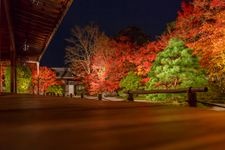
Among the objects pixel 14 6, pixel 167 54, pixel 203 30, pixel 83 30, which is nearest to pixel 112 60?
pixel 83 30

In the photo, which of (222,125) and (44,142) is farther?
(222,125)

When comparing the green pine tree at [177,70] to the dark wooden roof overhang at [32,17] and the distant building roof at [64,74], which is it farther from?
the distant building roof at [64,74]

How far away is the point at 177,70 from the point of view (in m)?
14.7

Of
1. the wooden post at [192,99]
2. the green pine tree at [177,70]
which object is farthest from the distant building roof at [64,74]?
the wooden post at [192,99]

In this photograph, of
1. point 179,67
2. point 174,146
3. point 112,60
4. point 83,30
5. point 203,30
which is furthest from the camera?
point 83,30

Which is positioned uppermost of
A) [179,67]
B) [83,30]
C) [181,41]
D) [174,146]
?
[83,30]

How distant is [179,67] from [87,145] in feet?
41.9

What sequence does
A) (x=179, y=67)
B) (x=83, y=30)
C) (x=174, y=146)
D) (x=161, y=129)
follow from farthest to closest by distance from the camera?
(x=83, y=30)
(x=179, y=67)
(x=161, y=129)
(x=174, y=146)

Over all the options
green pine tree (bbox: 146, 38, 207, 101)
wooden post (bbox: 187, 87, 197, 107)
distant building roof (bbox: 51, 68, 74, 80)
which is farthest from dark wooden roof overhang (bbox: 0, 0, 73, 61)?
distant building roof (bbox: 51, 68, 74, 80)

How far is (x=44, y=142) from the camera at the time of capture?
7.50 feet

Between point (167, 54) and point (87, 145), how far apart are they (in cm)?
1298

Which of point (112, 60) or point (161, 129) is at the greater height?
point (112, 60)

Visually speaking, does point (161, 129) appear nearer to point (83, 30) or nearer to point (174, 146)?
point (174, 146)

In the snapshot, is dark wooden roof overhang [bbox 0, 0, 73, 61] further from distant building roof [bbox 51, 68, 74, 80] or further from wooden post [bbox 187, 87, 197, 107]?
distant building roof [bbox 51, 68, 74, 80]
